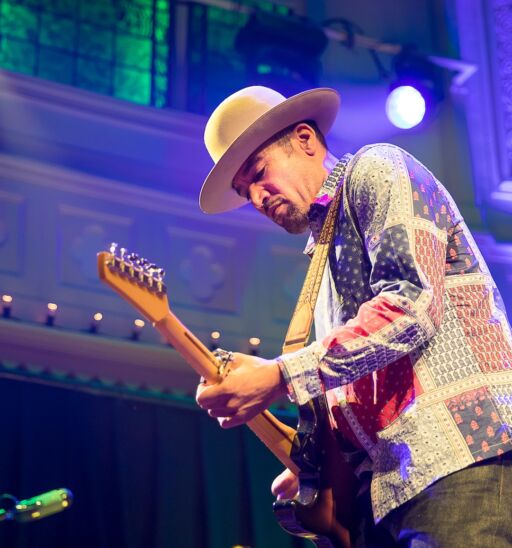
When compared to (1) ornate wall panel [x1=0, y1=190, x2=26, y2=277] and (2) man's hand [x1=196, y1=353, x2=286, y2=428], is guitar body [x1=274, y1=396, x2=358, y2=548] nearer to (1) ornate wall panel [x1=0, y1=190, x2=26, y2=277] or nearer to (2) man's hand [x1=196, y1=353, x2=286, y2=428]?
(2) man's hand [x1=196, y1=353, x2=286, y2=428]

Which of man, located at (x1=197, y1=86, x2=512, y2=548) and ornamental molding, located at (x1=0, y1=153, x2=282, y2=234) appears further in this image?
ornamental molding, located at (x1=0, y1=153, x2=282, y2=234)

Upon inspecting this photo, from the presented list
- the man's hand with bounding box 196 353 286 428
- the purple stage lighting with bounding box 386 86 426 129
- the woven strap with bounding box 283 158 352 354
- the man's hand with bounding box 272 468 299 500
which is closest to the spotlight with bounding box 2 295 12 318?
the purple stage lighting with bounding box 386 86 426 129

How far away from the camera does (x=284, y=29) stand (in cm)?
603

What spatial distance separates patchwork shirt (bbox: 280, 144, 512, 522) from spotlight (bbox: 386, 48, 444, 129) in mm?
4017

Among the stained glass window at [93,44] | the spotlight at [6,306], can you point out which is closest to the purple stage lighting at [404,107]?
the stained glass window at [93,44]

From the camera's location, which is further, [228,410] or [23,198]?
[23,198]

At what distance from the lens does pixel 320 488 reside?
2.47 m

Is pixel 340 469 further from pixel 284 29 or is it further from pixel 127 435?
pixel 284 29

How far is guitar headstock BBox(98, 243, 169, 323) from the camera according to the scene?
2314 millimetres

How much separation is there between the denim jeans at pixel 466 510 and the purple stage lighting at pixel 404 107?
4.40 m

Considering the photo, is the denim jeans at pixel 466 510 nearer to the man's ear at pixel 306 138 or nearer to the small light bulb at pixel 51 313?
→ the man's ear at pixel 306 138

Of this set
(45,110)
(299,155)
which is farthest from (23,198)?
(299,155)

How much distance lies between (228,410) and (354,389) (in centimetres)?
33

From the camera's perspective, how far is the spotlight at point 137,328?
18.3 ft
